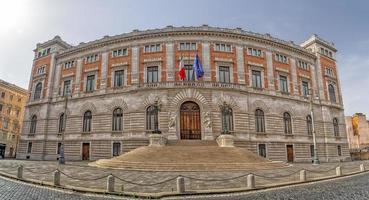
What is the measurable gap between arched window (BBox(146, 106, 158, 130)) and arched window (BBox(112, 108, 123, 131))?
364cm

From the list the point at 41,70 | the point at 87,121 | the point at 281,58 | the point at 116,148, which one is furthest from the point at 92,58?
the point at 281,58

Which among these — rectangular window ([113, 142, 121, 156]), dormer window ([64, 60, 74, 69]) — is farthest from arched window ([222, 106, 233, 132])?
dormer window ([64, 60, 74, 69])

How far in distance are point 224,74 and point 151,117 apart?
10742 mm

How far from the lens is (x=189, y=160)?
19.4m

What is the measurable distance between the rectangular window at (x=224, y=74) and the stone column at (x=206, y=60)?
1.60 metres

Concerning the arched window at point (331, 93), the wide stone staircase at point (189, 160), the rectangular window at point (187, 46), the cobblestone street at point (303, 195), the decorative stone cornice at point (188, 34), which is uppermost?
the decorative stone cornice at point (188, 34)

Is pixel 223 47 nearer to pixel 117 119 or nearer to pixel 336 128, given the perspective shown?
pixel 117 119

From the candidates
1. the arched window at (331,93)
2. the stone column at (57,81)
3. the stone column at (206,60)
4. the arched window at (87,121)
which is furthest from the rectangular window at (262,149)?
the stone column at (57,81)

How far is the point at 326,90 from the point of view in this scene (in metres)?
36.3

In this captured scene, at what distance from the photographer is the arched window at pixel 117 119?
1145 inches

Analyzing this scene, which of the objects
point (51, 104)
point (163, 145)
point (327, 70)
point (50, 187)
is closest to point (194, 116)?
point (163, 145)

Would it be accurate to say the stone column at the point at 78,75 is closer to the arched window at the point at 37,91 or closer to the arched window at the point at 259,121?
the arched window at the point at 37,91

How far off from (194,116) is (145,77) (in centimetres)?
807

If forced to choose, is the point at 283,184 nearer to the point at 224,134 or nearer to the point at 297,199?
the point at 297,199
